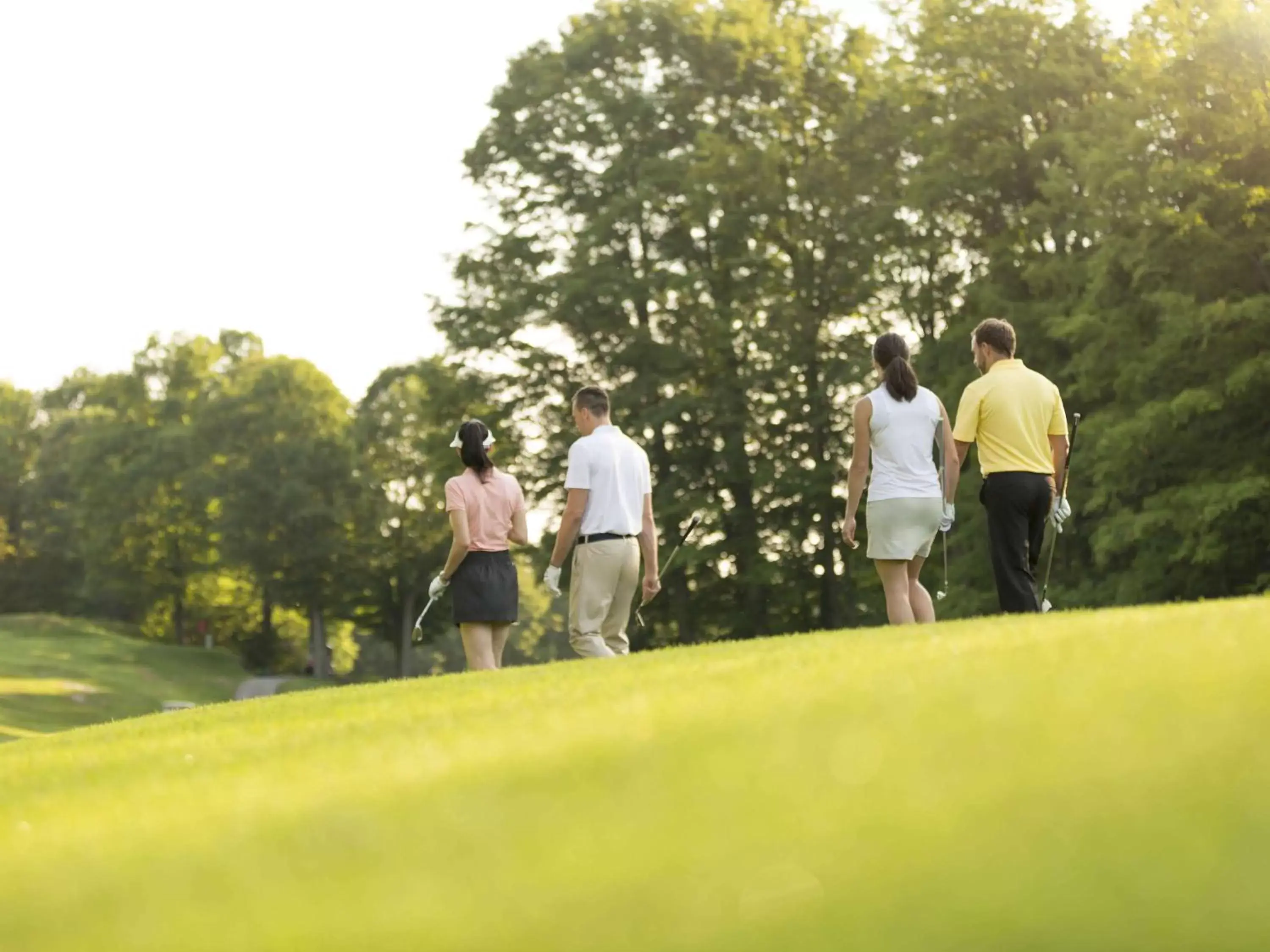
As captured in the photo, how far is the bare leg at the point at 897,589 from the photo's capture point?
11.9 meters

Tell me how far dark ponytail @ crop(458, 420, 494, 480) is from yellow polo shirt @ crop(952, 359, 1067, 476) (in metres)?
3.50

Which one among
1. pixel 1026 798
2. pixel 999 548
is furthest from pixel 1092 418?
pixel 1026 798

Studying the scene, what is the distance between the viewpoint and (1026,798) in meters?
3.71

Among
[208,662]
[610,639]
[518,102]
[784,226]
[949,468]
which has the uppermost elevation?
[518,102]

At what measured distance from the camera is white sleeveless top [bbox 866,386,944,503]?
11453mm

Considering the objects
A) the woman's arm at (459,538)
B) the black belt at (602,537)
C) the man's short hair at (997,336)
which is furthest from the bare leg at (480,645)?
the man's short hair at (997,336)

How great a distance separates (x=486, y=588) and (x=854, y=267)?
25.8 meters

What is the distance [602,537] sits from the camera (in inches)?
479

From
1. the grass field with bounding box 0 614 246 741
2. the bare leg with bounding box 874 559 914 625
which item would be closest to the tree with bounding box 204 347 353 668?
the grass field with bounding box 0 614 246 741

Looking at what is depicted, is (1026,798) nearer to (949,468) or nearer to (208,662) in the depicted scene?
(949,468)

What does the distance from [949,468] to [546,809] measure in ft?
27.2

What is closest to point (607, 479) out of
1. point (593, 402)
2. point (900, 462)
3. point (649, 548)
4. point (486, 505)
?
point (593, 402)

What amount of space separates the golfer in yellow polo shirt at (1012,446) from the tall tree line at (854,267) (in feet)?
49.8

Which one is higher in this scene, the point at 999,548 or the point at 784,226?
the point at 784,226
